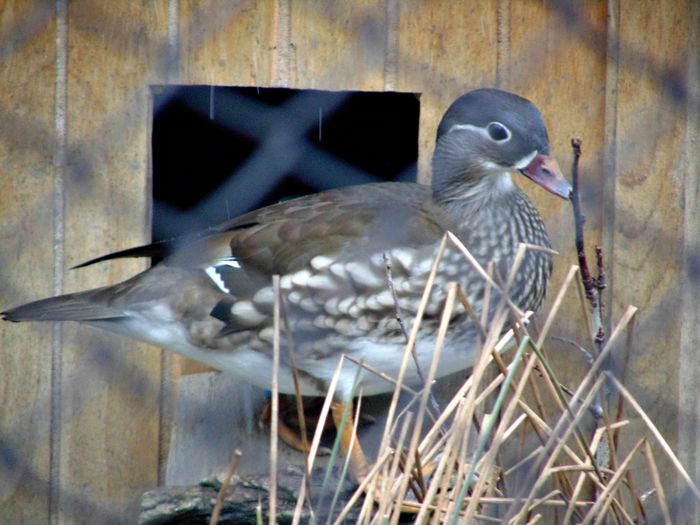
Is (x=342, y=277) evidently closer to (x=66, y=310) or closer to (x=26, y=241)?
(x=66, y=310)

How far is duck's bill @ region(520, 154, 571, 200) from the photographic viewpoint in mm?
1937

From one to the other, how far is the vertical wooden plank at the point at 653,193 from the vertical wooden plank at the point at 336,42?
16.8 inches

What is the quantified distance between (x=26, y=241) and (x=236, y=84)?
0.44m

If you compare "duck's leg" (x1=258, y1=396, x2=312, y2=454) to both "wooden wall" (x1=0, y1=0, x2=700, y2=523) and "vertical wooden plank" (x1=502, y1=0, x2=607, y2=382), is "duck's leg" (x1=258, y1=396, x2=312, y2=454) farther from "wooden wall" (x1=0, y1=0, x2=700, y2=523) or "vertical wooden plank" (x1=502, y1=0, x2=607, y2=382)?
"vertical wooden plank" (x1=502, y1=0, x2=607, y2=382)

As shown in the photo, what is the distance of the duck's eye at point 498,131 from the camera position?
6.47 feet

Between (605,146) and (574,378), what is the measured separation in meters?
0.41

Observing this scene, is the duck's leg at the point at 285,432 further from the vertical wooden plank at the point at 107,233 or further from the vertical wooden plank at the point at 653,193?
the vertical wooden plank at the point at 653,193

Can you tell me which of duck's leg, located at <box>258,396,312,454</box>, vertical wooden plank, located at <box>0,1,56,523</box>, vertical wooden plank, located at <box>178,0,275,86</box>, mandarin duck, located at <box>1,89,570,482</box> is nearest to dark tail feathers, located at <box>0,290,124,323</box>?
mandarin duck, located at <box>1,89,570,482</box>

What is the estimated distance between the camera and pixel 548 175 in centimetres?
195

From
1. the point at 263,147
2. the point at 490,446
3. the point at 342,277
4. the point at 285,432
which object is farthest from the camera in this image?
the point at 263,147

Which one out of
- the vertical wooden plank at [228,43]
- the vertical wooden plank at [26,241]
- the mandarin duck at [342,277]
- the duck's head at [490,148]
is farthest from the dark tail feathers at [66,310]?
the duck's head at [490,148]

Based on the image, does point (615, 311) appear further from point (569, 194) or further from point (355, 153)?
point (355, 153)

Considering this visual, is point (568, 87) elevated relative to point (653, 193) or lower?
elevated

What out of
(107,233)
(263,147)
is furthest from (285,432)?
(263,147)
